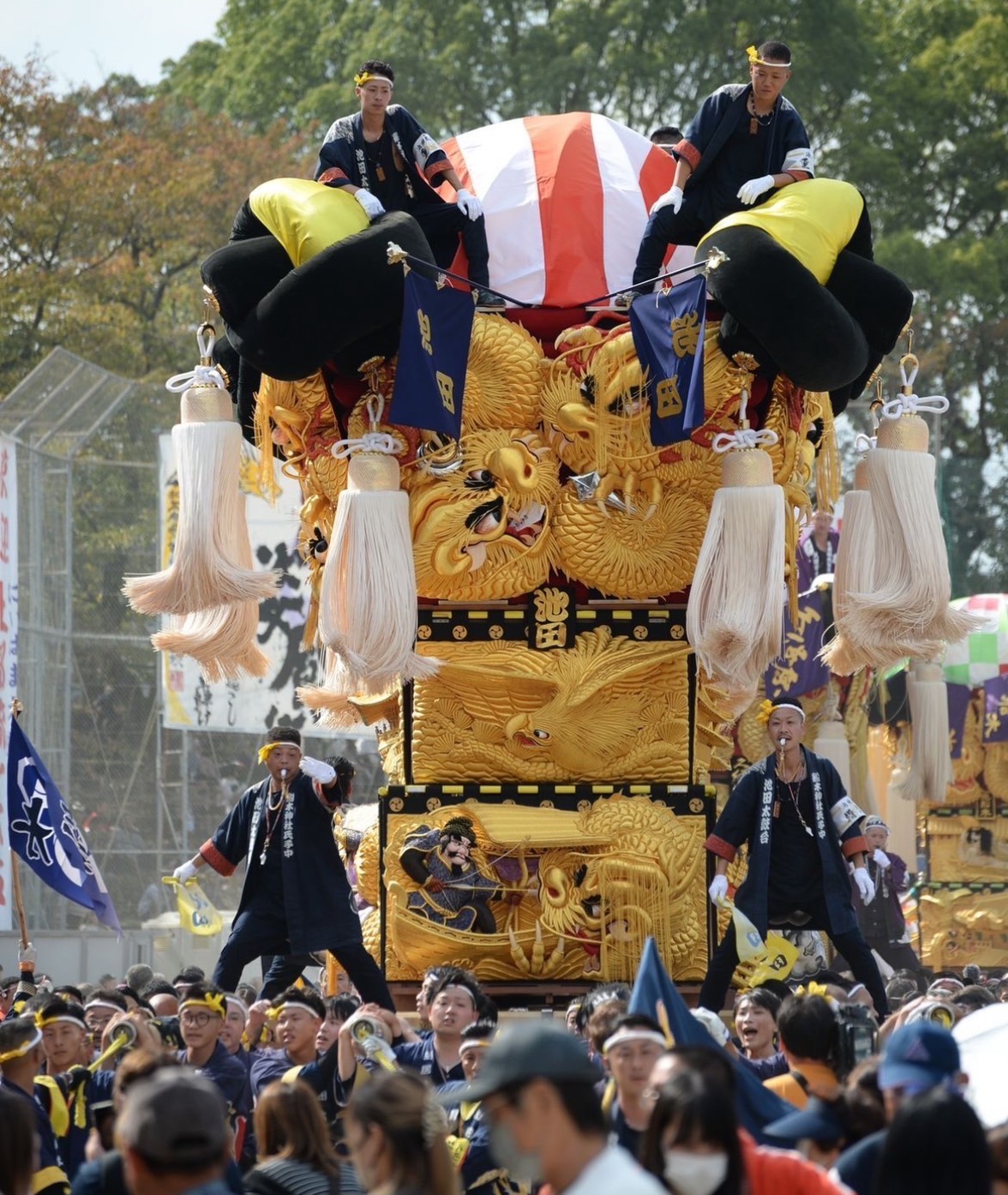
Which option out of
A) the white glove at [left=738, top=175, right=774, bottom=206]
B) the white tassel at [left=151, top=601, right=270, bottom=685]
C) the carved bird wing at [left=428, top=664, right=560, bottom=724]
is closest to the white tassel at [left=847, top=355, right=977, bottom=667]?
the white glove at [left=738, top=175, right=774, bottom=206]

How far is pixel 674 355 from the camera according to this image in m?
9.23

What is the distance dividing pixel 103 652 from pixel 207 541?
32.8ft

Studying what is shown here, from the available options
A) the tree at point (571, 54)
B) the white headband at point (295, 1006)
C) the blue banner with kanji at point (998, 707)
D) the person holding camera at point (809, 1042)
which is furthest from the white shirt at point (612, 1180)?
the tree at point (571, 54)

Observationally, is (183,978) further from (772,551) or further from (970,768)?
(970,768)

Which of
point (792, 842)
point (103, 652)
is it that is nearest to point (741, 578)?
point (792, 842)

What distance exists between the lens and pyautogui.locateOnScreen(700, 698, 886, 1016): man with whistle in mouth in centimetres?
932

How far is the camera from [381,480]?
9.41 m

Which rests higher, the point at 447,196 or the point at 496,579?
the point at 447,196

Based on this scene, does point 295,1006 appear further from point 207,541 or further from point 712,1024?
point 207,541

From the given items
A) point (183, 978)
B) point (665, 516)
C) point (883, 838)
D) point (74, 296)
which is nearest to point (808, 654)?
point (883, 838)

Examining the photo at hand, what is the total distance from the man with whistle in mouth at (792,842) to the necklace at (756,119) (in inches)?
94.8

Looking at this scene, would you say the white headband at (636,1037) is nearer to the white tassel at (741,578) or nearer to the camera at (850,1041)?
the camera at (850,1041)

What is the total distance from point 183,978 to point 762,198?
13.5ft

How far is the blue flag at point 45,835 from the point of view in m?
10.8
